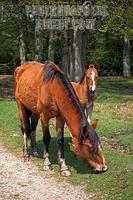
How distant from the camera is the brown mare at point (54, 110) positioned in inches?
331

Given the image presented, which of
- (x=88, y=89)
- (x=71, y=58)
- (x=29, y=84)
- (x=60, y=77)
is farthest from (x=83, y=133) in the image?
(x=71, y=58)

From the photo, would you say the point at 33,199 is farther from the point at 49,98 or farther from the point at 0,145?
the point at 0,145

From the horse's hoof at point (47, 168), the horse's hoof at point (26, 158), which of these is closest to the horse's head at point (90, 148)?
the horse's hoof at point (47, 168)

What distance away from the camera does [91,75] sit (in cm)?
1268

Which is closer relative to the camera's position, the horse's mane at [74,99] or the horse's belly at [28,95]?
the horse's mane at [74,99]

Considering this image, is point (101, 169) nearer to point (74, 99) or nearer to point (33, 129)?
point (74, 99)

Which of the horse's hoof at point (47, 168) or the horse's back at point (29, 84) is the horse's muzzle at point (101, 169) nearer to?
the horse's hoof at point (47, 168)

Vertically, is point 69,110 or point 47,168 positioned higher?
point 69,110

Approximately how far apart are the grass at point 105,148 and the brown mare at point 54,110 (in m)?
0.29

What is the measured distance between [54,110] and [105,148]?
263 cm

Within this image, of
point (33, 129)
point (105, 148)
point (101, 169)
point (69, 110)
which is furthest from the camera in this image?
point (105, 148)

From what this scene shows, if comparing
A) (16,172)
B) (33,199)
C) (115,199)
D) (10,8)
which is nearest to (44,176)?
(16,172)

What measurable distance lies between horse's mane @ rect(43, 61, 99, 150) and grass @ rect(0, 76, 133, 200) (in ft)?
2.34

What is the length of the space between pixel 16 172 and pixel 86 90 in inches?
157
